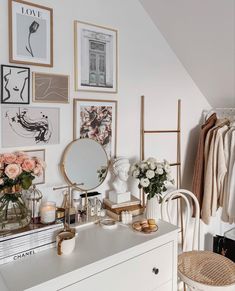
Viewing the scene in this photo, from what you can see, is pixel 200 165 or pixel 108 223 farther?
pixel 200 165

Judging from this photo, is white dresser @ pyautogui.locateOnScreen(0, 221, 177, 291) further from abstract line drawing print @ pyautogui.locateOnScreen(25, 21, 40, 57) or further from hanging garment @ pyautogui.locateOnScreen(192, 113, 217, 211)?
abstract line drawing print @ pyautogui.locateOnScreen(25, 21, 40, 57)

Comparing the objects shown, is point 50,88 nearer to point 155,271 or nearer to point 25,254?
point 25,254

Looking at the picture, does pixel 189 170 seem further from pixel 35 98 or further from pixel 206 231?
pixel 35 98

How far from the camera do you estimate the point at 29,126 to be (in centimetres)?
152

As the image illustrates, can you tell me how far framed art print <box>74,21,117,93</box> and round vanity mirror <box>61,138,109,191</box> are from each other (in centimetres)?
37

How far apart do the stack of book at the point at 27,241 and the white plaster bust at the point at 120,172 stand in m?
0.54

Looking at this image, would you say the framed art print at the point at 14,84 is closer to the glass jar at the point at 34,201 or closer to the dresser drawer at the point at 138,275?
the glass jar at the point at 34,201

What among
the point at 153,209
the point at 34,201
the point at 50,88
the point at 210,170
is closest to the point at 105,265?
the point at 34,201

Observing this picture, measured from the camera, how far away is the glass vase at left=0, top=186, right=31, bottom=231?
4.18 ft

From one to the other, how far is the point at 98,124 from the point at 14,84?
0.59m

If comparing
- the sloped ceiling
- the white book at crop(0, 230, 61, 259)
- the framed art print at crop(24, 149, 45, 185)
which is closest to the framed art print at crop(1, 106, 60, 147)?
the framed art print at crop(24, 149, 45, 185)

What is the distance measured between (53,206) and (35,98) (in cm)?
62

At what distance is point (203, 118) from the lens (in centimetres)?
259

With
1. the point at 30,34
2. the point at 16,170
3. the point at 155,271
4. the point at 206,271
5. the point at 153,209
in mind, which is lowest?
the point at 206,271
